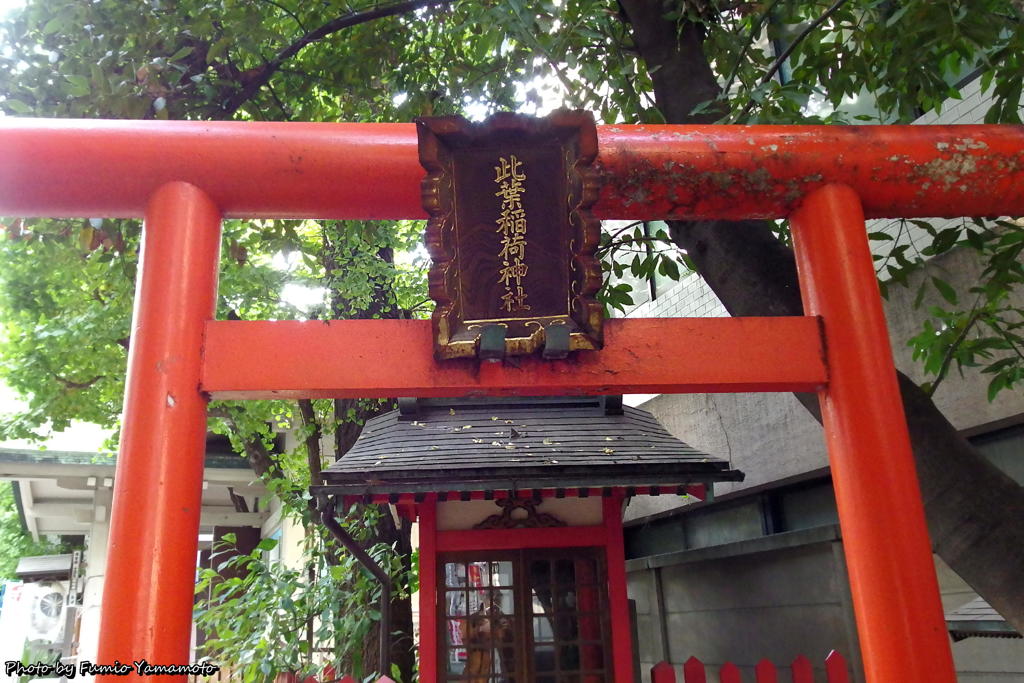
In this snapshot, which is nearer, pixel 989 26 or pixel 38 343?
pixel 989 26

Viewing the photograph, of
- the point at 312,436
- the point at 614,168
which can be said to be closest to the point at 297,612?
the point at 312,436

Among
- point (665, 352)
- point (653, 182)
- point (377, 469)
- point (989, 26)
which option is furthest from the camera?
point (377, 469)

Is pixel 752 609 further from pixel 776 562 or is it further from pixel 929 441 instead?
pixel 929 441

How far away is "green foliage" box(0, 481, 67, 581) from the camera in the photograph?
819 inches

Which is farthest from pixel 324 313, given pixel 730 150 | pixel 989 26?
pixel 989 26

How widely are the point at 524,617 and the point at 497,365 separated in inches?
133

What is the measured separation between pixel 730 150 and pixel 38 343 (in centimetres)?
819

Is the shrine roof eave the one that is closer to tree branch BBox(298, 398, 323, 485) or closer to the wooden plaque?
the wooden plaque

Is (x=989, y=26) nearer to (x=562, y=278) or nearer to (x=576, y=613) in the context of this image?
(x=562, y=278)

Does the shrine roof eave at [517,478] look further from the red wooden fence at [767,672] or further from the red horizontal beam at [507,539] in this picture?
the red wooden fence at [767,672]

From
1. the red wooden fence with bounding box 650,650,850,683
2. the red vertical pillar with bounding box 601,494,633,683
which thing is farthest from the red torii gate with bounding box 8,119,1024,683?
the red vertical pillar with bounding box 601,494,633,683

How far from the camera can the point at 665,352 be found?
264cm

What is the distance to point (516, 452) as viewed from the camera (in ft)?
16.5

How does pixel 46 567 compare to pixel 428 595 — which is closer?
pixel 428 595
